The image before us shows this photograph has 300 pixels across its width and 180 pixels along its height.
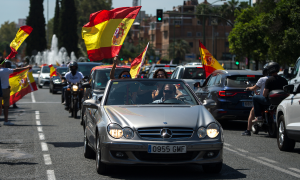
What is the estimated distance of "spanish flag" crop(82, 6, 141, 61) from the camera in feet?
40.3

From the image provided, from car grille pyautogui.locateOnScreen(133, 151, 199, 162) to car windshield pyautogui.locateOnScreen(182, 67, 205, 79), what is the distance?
12268 mm

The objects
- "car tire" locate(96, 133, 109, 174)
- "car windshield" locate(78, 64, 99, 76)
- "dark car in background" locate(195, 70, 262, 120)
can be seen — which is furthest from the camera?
"car windshield" locate(78, 64, 99, 76)

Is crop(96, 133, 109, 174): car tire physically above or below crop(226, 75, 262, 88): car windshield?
below

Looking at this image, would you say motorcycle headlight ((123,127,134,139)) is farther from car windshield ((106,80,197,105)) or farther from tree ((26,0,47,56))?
tree ((26,0,47,56))

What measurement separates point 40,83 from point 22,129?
27.3m

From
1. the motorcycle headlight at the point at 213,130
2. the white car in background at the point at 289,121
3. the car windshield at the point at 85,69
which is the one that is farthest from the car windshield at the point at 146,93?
the car windshield at the point at 85,69

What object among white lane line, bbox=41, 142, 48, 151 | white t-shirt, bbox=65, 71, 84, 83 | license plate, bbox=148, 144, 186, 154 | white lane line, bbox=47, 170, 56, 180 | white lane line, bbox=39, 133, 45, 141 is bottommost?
white lane line, bbox=39, 133, 45, 141

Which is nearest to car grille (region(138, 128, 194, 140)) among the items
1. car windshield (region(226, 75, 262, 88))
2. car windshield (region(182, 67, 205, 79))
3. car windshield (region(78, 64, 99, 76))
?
car windshield (region(226, 75, 262, 88))

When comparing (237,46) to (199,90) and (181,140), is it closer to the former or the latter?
Result: (199,90)

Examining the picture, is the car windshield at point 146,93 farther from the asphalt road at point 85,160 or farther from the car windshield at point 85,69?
the car windshield at point 85,69

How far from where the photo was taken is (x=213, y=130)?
6.99m

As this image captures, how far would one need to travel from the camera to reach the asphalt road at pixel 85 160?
24.1 ft

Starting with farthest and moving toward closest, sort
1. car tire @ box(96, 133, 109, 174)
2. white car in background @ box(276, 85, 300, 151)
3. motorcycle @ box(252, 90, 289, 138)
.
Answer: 1. motorcycle @ box(252, 90, 289, 138)
2. white car in background @ box(276, 85, 300, 151)
3. car tire @ box(96, 133, 109, 174)

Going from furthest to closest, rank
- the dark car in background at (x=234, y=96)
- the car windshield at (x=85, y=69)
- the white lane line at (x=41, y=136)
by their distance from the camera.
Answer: the car windshield at (x=85, y=69) → the dark car in background at (x=234, y=96) → the white lane line at (x=41, y=136)
